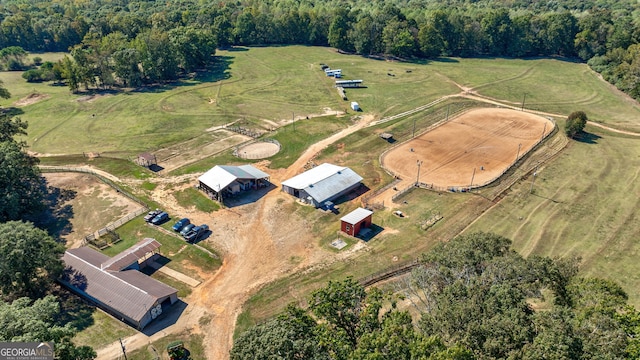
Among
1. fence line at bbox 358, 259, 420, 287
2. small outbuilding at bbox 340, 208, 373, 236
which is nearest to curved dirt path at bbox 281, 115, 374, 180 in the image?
small outbuilding at bbox 340, 208, 373, 236

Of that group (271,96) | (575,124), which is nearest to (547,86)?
(575,124)

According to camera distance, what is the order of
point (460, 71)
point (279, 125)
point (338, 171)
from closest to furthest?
1. point (338, 171)
2. point (279, 125)
3. point (460, 71)

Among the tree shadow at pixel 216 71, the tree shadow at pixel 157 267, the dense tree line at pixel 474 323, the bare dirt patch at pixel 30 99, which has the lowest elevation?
the tree shadow at pixel 157 267

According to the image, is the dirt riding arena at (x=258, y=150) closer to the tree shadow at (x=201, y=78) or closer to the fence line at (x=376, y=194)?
the fence line at (x=376, y=194)

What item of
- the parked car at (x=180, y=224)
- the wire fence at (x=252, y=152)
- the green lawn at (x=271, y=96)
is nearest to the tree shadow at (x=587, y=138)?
the green lawn at (x=271, y=96)

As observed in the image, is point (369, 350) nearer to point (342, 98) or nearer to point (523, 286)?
point (523, 286)

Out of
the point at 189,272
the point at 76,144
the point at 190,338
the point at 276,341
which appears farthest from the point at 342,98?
the point at 276,341

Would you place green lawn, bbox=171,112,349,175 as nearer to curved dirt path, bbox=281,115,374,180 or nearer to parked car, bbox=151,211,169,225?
curved dirt path, bbox=281,115,374,180
